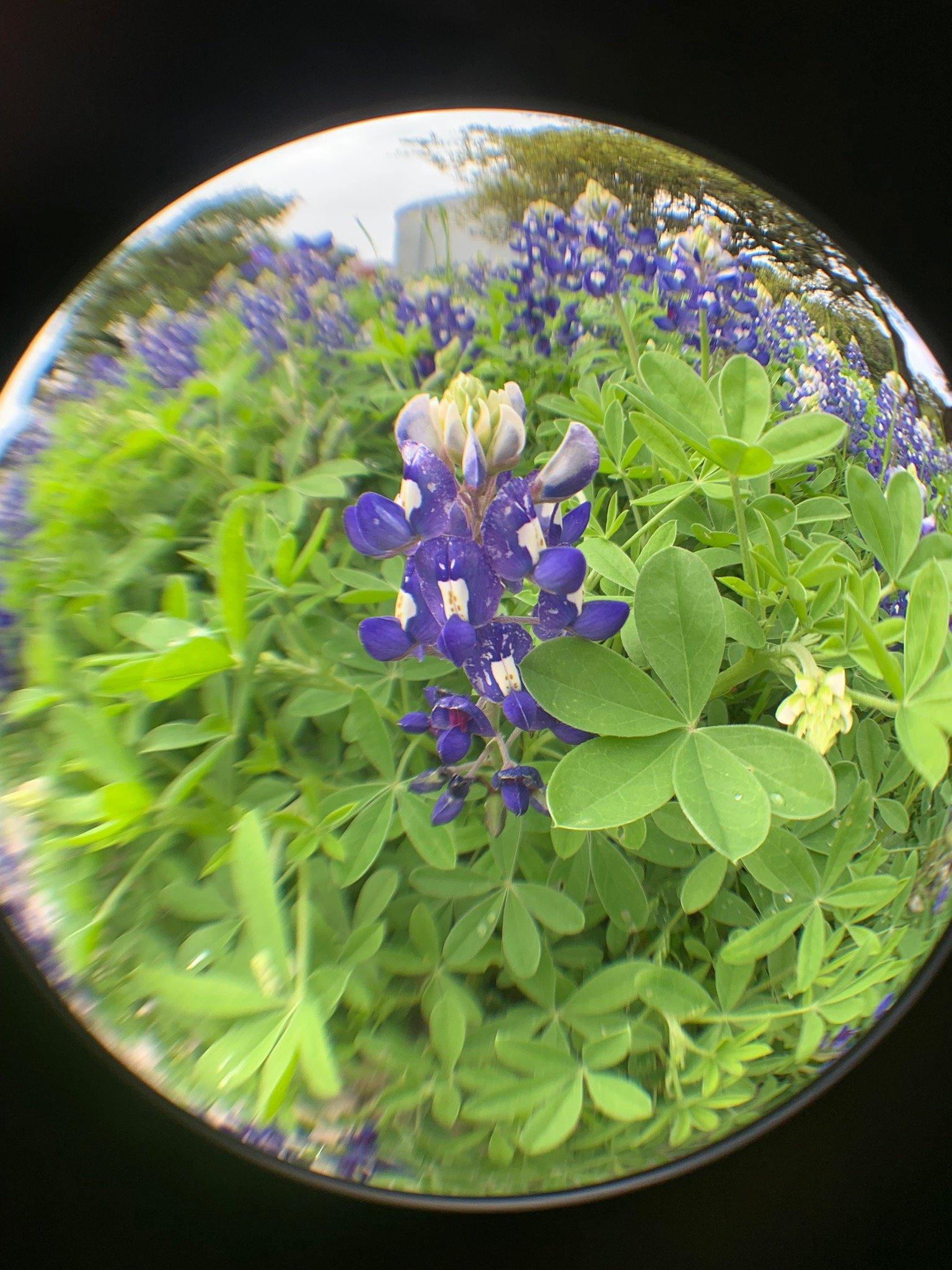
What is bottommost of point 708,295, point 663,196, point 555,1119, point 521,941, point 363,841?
point 555,1119

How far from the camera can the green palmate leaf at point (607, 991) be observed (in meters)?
0.58

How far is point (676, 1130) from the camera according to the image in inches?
26.0

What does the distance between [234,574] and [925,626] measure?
38cm

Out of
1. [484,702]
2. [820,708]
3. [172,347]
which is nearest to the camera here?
[820,708]

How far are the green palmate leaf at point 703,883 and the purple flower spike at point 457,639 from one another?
23 centimetres

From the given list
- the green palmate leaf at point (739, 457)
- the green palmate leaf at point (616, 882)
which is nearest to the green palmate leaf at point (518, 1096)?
the green palmate leaf at point (616, 882)

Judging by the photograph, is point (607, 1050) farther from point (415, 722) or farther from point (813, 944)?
point (415, 722)

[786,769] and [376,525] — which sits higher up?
[376,525]

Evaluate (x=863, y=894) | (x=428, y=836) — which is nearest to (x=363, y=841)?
(x=428, y=836)

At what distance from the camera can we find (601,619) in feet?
1.53

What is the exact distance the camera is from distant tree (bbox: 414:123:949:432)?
69 centimetres

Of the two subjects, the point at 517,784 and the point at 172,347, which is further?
the point at 172,347

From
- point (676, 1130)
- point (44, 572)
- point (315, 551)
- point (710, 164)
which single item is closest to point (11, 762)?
point (44, 572)

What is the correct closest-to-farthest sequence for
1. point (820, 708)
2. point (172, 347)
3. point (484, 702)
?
point (820, 708) < point (484, 702) < point (172, 347)
